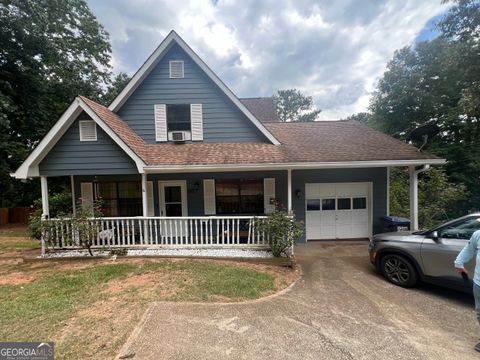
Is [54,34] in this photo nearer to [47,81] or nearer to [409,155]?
[47,81]

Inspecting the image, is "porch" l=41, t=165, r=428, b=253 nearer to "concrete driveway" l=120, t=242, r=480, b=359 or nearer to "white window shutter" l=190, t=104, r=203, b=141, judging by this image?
"white window shutter" l=190, t=104, r=203, b=141

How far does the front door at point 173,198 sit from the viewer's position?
27.9 feet

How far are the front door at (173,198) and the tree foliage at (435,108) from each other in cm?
1106

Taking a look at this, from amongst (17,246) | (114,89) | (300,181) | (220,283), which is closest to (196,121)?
(300,181)

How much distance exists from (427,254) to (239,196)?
5567 millimetres

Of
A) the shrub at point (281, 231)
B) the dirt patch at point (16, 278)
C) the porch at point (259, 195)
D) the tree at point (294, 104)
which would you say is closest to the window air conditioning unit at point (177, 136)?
the porch at point (259, 195)

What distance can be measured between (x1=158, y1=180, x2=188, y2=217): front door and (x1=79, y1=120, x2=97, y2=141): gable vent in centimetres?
266

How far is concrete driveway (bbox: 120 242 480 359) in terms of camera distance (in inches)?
115

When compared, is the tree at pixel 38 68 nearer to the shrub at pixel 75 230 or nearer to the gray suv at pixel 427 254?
the shrub at pixel 75 230

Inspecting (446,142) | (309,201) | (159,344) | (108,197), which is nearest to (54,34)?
(108,197)

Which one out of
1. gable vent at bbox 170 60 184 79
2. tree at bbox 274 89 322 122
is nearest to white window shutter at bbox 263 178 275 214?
gable vent at bbox 170 60 184 79

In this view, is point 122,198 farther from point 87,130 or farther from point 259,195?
point 259,195

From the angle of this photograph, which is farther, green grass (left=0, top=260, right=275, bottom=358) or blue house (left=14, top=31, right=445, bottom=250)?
blue house (left=14, top=31, right=445, bottom=250)

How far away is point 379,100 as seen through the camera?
22438mm
